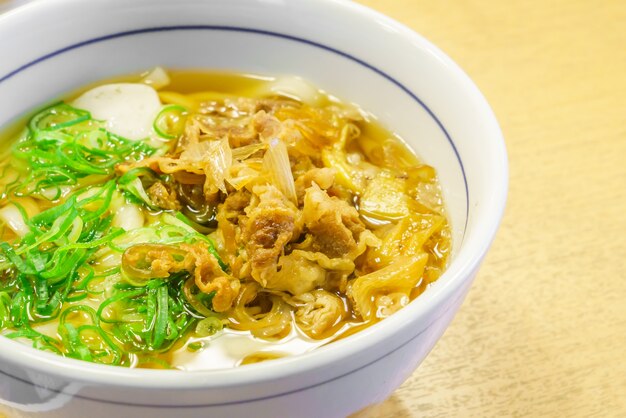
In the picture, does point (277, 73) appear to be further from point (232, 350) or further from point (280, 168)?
point (232, 350)

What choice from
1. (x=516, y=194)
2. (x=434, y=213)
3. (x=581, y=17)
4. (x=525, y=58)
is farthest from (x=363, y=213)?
(x=581, y=17)

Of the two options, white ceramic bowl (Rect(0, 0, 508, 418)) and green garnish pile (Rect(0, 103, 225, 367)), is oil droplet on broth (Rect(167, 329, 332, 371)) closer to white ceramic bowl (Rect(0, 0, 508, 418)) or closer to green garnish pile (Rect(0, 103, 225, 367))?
green garnish pile (Rect(0, 103, 225, 367))

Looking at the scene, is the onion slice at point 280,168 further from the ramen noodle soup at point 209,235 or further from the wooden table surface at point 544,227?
the wooden table surface at point 544,227

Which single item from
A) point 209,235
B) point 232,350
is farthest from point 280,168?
point 232,350

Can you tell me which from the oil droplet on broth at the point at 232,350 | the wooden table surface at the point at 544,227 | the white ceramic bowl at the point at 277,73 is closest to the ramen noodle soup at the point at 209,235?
the oil droplet on broth at the point at 232,350

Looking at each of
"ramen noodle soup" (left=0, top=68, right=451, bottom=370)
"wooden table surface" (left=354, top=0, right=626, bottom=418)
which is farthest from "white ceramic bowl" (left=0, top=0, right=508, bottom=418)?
"wooden table surface" (left=354, top=0, right=626, bottom=418)
